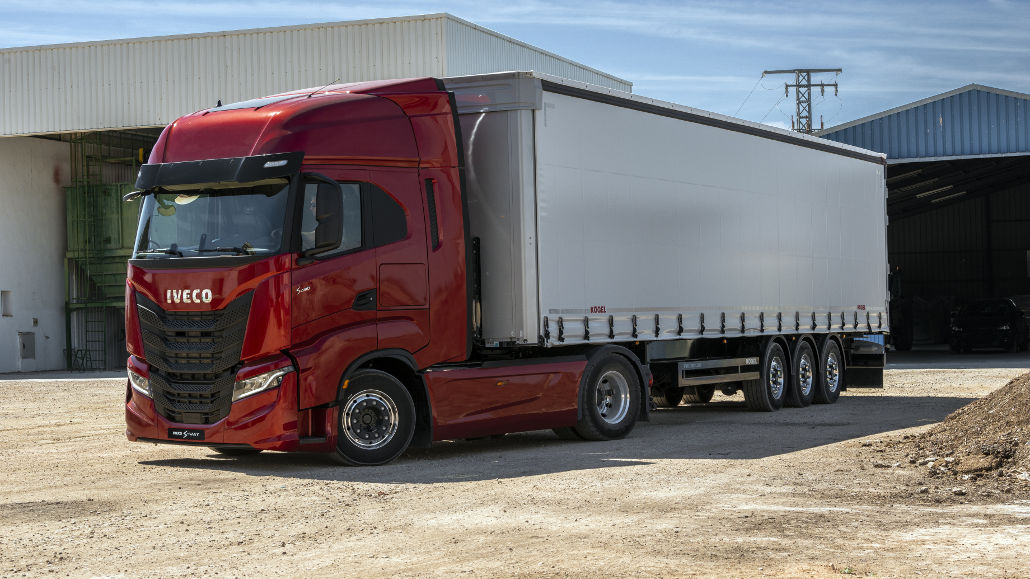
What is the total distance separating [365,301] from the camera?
12.1 meters

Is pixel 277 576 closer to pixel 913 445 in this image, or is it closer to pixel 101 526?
pixel 101 526

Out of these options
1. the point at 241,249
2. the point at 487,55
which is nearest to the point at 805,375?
the point at 241,249

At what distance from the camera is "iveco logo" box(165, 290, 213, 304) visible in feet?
38.4

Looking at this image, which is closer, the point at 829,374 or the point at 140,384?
the point at 140,384

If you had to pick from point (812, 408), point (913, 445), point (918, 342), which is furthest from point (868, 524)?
point (918, 342)

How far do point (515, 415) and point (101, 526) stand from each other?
5.28m

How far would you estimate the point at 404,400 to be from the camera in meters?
12.5

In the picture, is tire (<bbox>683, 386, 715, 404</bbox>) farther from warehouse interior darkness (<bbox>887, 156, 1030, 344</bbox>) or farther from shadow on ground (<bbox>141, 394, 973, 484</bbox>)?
warehouse interior darkness (<bbox>887, 156, 1030, 344</bbox>)

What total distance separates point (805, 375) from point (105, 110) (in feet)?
77.3

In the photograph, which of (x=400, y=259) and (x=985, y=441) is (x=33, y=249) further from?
(x=985, y=441)

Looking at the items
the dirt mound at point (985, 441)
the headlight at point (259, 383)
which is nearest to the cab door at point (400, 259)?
the headlight at point (259, 383)

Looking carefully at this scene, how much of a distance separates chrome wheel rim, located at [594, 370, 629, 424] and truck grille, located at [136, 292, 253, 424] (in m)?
4.59

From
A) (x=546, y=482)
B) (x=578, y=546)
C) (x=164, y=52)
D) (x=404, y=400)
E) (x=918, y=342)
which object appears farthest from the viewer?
(x=918, y=342)

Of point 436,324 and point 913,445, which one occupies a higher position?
point 436,324
